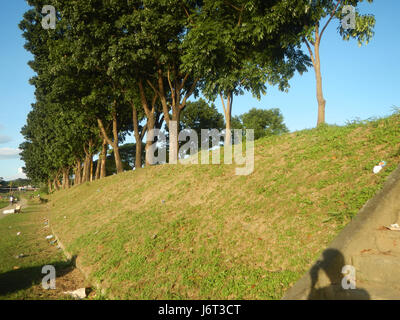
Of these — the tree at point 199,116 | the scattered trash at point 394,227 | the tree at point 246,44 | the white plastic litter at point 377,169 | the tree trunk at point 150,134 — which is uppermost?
the tree at point 199,116

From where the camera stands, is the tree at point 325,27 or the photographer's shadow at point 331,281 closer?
the photographer's shadow at point 331,281

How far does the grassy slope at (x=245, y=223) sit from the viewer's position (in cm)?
466

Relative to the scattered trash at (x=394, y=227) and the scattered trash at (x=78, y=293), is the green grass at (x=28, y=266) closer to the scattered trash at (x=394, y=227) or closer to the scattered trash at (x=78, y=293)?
the scattered trash at (x=78, y=293)

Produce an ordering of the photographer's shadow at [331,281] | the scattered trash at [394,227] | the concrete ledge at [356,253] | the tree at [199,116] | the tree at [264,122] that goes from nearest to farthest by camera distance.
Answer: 1. the photographer's shadow at [331,281]
2. the concrete ledge at [356,253]
3. the scattered trash at [394,227]
4. the tree at [199,116]
5. the tree at [264,122]

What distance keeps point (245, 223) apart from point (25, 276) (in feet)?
18.3

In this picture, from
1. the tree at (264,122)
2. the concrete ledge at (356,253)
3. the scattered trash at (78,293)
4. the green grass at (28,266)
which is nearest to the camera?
the concrete ledge at (356,253)

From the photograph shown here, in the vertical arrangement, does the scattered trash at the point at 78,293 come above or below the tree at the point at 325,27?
below

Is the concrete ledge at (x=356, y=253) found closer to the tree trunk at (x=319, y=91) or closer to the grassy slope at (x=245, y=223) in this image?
the grassy slope at (x=245, y=223)

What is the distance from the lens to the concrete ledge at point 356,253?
3.61m

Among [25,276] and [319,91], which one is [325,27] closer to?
[319,91]

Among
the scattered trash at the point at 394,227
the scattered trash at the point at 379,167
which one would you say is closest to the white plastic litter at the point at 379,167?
the scattered trash at the point at 379,167

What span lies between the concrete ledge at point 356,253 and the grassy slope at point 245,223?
30 cm

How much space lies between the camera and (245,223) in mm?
6027

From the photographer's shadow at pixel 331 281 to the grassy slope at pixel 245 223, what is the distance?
1.16 feet
